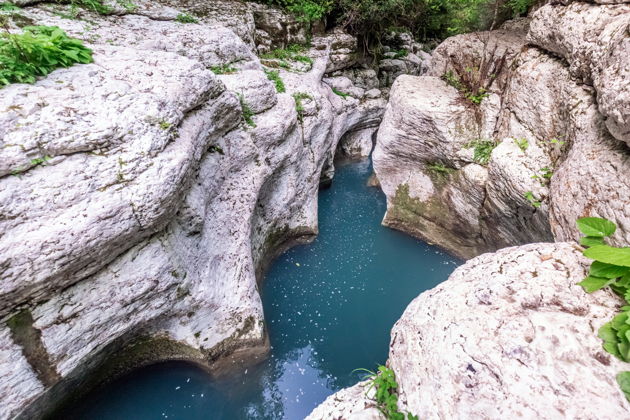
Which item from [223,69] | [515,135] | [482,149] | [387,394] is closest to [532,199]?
[515,135]

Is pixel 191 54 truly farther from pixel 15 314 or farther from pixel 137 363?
pixel 137 363

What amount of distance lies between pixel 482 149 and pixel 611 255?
6.03m

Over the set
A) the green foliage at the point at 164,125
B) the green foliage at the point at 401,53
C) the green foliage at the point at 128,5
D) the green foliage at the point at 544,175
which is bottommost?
the green foliage at the point at 544,175

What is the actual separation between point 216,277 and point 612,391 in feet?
18.1

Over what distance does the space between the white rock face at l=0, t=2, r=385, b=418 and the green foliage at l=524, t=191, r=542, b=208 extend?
5.53 meters

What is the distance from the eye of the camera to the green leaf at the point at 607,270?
2418 millimetres

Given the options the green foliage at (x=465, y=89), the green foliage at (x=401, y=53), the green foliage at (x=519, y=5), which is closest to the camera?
the green foliage at (x=465, y=89)

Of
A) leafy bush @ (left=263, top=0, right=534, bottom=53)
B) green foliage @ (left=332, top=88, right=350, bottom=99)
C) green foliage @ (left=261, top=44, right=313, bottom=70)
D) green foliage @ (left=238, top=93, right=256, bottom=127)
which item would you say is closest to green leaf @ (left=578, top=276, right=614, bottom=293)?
green foliage @ (left=238, top=93, right=256, bottom=127)

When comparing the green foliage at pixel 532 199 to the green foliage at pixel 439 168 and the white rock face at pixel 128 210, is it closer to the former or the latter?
the green foliage at pixel 439 168

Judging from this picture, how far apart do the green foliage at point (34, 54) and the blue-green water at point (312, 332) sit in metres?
5.32

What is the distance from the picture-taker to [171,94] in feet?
15.2

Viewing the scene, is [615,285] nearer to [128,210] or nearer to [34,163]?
[128,210]

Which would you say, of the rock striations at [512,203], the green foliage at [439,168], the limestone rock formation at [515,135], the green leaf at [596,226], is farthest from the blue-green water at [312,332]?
the green leaf at [596,226]

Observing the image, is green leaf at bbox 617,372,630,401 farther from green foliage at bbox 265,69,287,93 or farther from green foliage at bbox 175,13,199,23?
green foliage at bbox 175,13,199,23
